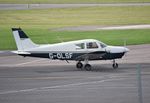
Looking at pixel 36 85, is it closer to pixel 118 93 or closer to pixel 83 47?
pixel 118 93

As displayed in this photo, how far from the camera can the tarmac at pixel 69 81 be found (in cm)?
2189

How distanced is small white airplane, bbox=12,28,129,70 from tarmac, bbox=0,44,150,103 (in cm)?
81

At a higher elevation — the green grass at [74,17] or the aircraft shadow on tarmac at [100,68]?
the green grass at [74,17]

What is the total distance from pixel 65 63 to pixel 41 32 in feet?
61.1

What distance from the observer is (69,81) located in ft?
91.1

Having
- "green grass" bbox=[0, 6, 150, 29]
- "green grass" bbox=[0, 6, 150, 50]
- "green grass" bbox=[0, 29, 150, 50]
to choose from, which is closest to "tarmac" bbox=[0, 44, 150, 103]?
"green grass" bbox=[0, 29, 150, 50]

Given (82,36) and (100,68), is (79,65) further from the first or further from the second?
(82,36)

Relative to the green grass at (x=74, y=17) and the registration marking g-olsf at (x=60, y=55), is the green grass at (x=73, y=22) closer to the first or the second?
the green grass at (x=74, y=17)

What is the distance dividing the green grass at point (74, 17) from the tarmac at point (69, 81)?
22265 mm

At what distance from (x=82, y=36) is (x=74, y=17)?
59.9 feet

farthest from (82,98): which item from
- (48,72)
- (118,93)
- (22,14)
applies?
(22,14)

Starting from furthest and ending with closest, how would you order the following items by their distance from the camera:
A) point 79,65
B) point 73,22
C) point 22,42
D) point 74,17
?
point 74,17
point 73,22
point 79,65
point 22,42

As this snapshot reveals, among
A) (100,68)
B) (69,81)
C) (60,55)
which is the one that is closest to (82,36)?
(100,68)

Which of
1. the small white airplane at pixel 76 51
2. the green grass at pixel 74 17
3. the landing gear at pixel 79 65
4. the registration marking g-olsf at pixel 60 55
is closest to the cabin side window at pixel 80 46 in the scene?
the small white airplane at pixel 76 51
